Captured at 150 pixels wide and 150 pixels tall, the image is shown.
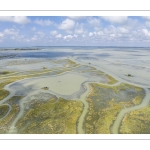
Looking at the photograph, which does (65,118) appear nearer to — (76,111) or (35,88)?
(76,111)

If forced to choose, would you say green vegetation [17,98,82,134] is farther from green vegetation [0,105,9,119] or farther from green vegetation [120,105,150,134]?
green vegetation [120,105,150,134]

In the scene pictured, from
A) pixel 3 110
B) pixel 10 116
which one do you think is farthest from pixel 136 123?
pixel 3 110

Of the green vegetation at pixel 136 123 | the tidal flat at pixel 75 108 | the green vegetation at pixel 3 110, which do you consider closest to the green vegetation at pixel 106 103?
the tidal flat at pixel 75 108

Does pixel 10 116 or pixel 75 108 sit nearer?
pixel 10 116

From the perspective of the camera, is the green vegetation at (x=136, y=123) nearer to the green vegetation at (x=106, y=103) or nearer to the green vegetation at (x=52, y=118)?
the green vegetation at (x=106, y=103)

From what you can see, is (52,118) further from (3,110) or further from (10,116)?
(3,110)

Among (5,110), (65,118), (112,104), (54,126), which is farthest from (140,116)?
(5,110)
